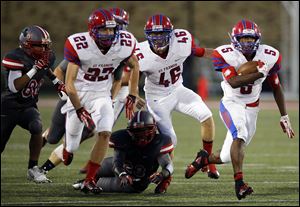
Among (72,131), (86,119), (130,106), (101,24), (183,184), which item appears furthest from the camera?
(183,184)

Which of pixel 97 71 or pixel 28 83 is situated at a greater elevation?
pixel 97 71

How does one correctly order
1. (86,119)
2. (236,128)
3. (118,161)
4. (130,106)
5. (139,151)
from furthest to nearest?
1. (139,151)
2. (236,128)
3. (118,161)
4. (130,106)
5. (86,119)

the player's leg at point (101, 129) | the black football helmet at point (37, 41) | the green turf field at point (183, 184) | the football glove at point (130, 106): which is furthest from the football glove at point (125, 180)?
the green turf field at point (183, 184)

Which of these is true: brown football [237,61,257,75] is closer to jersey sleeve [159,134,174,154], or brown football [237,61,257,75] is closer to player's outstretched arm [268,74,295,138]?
player's outstretched arm [268,74,295,138]

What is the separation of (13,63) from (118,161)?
142cm

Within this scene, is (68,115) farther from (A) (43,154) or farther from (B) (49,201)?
(A) (43,154)

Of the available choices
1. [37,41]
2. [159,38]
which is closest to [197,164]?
[159,38]

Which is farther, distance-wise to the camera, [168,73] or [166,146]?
[168,73]

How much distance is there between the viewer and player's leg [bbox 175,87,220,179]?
9496 mm

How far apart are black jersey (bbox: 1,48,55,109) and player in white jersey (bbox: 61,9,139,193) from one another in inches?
10.0

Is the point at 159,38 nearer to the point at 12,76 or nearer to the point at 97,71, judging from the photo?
the point at 97,71

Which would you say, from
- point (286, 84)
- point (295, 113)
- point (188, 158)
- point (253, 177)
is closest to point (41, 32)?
point (253, 177)

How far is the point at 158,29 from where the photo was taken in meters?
8.17

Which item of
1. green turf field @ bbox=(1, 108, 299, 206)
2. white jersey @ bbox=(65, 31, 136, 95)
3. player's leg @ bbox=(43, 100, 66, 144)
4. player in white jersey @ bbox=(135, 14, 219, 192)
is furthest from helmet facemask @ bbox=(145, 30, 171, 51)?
green turf field @ bbox=(1, 108, 299, 206)
